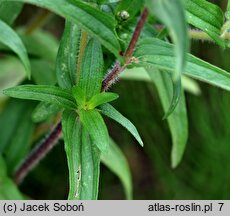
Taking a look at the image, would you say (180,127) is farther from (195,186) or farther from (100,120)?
(195,186)

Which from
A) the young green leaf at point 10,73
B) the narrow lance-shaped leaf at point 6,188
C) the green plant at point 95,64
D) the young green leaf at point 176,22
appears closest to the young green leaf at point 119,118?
the green plant at point 95,64

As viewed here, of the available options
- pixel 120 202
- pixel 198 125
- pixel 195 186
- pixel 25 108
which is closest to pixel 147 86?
pixel 198 125

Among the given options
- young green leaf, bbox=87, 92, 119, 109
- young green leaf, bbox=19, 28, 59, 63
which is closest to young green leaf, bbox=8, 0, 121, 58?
young green leaf, bbox=87, 92, 119, 109

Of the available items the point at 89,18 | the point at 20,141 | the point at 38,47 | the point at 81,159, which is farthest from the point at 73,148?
the point at 38,47

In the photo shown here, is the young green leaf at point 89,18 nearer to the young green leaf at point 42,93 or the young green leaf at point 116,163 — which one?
the young green leaf at point 42,93

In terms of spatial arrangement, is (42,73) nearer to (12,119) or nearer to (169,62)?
(12,119)

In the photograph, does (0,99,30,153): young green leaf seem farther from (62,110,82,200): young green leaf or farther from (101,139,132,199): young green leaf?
(62,110,82,200): young green leaf

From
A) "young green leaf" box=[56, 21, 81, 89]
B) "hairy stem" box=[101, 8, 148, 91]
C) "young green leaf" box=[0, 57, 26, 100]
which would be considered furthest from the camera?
"young green leaf" box=[0, 57, 26, 100]
